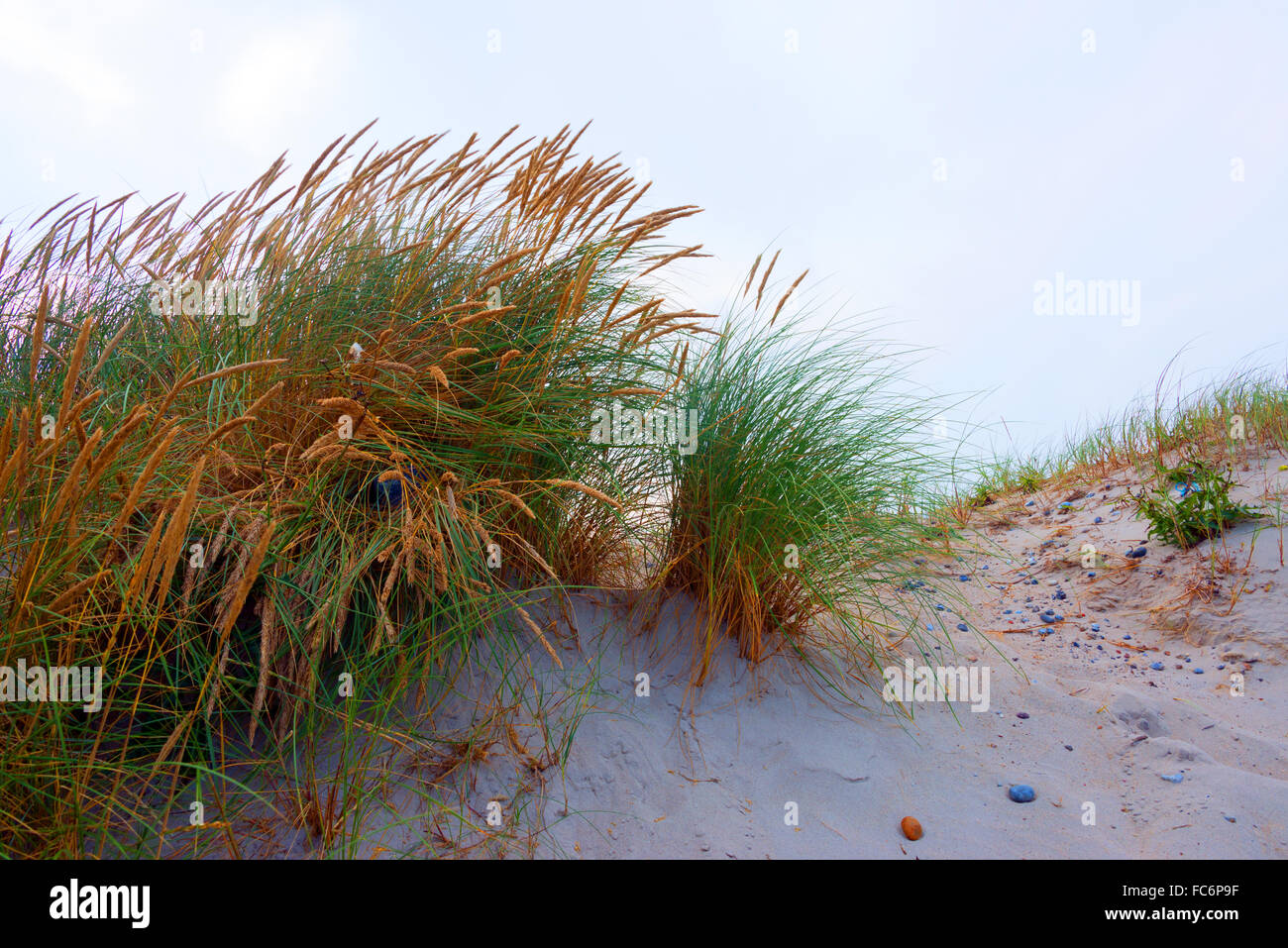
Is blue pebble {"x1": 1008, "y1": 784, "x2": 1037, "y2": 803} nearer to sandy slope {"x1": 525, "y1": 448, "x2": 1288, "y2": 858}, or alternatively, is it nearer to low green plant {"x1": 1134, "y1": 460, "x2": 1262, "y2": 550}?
sandy slope {"x1": 525, "y1": 448, "x2": 1288, "y2": 858}

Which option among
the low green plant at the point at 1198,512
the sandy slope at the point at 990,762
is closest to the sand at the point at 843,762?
the sandy slope at the point at 990,762

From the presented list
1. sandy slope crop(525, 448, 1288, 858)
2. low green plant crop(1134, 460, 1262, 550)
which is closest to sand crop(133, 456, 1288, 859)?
sandy slope crop(525, 448, 1288, 858)

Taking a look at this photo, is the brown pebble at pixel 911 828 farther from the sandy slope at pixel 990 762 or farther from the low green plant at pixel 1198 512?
the low green plant at pixel 1198 512

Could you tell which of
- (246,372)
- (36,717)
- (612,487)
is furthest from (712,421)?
(36,717)

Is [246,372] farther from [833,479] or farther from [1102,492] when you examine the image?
[1102,492]

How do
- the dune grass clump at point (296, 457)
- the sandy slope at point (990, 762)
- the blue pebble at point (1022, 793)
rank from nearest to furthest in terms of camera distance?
the dune grass clump at point (296, 457) → the sandy slope at point (990, 762) → the blue pebble at point (1022, 793)

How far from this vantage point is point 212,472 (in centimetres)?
221

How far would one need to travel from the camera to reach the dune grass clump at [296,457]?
5.62 feet

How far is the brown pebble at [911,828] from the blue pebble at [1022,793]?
347 millimetres

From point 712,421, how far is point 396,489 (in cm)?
108

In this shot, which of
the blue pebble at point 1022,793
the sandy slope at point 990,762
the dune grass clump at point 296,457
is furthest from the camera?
the blue pebble at point 1022,793

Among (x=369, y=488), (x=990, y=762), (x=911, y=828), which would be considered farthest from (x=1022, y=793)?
(x=369, y=488)

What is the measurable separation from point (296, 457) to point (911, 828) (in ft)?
6.76

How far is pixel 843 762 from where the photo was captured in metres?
2.43
